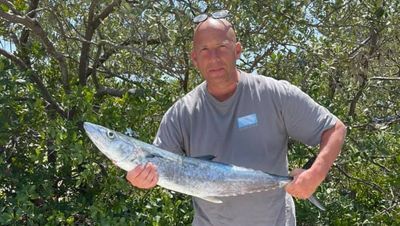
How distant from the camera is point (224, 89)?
101 inches

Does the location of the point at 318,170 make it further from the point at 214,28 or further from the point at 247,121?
the point at 214,28

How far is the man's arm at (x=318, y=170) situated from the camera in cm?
236

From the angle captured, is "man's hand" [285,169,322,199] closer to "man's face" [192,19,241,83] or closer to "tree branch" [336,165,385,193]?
Result: "man's face" [192,19,241,83]

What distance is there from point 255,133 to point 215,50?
15.5 inches

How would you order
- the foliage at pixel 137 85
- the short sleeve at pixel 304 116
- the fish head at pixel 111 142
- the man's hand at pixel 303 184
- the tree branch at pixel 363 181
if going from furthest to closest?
1. the tree branch at pixel 363 181
2. the foliage at pixel 137 85
3. the short sleeve at pixel 304 116
4. the man's hand at pixel 303 184
5. the fish head at pixel 111 142

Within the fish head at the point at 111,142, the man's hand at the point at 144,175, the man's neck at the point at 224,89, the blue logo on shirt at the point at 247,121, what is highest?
the man's neck at the point at 224,89

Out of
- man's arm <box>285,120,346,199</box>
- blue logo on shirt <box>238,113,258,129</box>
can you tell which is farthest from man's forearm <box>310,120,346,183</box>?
blue logo on shirt <box>238,113,258,129</box>

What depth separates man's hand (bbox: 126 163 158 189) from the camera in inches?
90.7

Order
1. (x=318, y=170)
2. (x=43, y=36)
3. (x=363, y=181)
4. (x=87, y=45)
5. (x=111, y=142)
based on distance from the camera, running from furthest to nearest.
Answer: (x=363, y=181) → (x=87, y=45) → (x=43, y=36) → (x=318, y=170) → (x=111, y=142)

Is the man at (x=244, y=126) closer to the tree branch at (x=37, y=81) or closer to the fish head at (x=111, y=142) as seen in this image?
the fish head at (x=111, y=142)

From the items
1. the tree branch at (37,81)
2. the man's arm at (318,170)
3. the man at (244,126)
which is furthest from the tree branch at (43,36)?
the man's arm at (318,170)

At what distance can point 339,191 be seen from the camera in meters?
5.11

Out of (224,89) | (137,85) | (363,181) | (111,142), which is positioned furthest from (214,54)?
(363,181)

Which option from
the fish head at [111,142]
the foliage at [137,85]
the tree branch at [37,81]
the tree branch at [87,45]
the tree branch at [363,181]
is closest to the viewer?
the fish head at [111,142]
